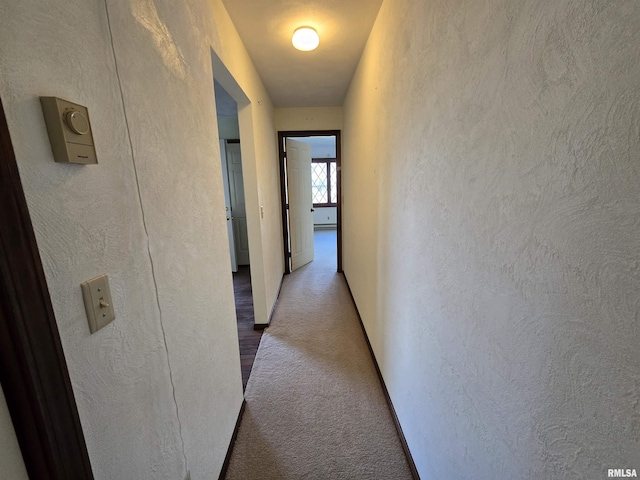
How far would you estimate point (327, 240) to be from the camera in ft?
21.1

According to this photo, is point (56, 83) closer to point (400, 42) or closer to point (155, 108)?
point (155, 108)

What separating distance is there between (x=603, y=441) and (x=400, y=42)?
1.55 meters

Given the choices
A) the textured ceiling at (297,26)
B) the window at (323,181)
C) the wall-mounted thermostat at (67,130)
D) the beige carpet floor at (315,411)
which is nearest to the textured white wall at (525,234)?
the beige carpet floor at (315,411)

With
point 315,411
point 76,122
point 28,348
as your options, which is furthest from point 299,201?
point 28,348

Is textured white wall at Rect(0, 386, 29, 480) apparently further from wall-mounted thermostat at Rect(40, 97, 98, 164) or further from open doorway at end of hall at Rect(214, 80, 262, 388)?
open doorway at end of hall at Rect(214, 80, 262, 388)

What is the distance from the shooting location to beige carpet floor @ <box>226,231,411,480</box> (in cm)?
130

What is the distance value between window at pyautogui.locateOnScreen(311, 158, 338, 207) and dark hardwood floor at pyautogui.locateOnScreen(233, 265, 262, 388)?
4.35 m

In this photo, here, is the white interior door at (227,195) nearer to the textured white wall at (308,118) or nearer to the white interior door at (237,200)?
the white interior door at (237,200)

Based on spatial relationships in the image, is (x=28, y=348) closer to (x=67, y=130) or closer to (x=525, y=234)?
(x=67, y=130)

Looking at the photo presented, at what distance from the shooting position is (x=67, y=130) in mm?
516

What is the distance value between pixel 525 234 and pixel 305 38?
1937 millimetres

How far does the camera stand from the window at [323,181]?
7301 mm

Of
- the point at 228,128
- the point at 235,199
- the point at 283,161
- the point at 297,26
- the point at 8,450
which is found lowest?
the point at 8,450

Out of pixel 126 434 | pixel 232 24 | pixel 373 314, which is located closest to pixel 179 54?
pixel 232 24
